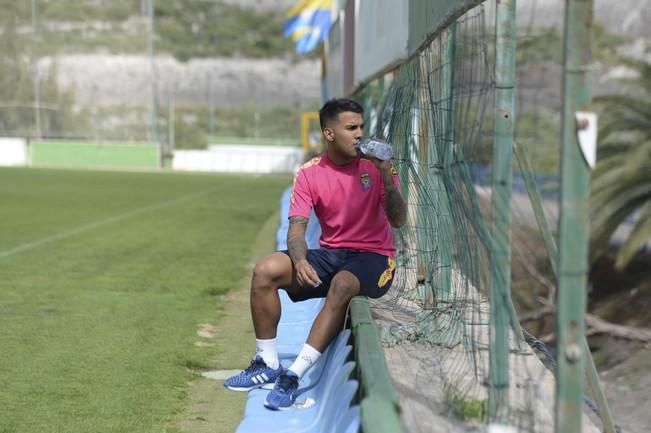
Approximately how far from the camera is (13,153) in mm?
45875

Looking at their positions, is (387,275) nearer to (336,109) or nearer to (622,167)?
(336,109)

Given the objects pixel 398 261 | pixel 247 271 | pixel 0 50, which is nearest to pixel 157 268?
pixel 247 271

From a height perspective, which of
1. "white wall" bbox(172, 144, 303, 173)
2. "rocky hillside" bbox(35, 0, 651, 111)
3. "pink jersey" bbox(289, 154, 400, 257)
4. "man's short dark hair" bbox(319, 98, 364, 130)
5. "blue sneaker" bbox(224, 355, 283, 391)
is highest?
"rocky hillside" bbox(35, 0, 651, 111)

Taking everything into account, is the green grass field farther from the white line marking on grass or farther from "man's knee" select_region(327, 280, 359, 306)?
"man's knee" select_region(327, 280, 359, 306)

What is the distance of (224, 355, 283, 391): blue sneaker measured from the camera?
5.89m

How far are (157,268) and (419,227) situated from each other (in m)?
5.02

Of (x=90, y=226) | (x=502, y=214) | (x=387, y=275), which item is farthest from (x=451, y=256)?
(x=90, y=226)

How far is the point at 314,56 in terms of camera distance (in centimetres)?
8831

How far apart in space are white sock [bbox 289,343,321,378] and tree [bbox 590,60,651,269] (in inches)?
480

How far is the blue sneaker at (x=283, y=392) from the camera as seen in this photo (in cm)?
540

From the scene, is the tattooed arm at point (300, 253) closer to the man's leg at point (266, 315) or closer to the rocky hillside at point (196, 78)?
the man's leg at point (266, 315)

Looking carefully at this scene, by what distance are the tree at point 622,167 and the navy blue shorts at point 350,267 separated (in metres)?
11.6

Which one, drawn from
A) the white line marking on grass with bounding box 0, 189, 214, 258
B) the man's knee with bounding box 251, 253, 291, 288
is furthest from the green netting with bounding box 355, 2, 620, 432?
the white line marking on grass with bounding box 0, 189, 214, 258

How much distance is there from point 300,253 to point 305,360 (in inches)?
24.1
